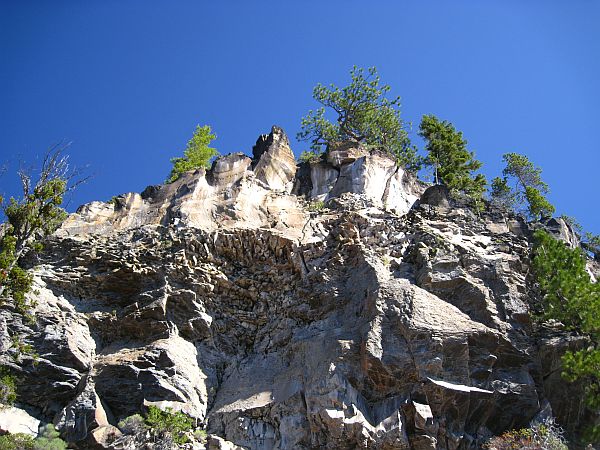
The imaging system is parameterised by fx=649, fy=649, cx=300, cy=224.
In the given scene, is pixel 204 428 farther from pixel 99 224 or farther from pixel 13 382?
pixel 99 224

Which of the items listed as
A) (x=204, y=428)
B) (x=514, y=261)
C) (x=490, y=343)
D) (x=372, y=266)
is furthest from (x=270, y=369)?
(x=514, y=261)

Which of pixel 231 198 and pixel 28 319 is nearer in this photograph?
pixel 28 319

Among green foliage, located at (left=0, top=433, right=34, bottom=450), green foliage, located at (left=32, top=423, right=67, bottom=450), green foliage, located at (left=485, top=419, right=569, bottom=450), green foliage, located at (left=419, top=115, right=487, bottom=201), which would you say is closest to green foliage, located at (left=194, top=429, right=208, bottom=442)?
green foliage, located at (left=32, top=423, right=67, bottom=450)

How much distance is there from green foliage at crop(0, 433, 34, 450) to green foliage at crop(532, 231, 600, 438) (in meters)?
15.3

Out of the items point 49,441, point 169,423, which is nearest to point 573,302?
point 169,423

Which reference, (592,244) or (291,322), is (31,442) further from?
(592,244)

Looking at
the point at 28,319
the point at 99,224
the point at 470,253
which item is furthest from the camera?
the point at 99,224

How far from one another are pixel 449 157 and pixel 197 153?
46.2ft

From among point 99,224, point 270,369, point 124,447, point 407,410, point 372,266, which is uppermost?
point 99,224

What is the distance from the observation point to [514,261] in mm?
23328

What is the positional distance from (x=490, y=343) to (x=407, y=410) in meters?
3.56

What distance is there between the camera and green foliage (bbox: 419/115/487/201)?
105 feet

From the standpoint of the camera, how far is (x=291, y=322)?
75.9ft

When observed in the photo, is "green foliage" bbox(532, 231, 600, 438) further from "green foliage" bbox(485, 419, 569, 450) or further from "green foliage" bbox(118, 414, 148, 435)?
"green foliage" bbox(118, 414, 148, 435)
